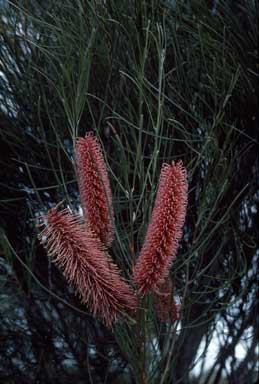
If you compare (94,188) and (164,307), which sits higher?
(94,188)

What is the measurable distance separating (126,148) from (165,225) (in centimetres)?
94

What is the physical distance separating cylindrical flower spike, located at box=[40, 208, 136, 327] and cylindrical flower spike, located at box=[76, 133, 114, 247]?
0.23 ft

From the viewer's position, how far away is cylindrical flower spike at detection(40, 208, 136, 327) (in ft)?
7.51

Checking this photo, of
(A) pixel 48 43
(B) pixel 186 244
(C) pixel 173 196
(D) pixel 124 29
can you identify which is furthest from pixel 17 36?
(C) pixel 173 196

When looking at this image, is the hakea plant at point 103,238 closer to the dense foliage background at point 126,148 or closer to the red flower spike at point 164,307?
the red flower spike at point 164,307

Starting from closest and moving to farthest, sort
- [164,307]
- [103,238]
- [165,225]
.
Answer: [165,225], [103,238], [164,307]

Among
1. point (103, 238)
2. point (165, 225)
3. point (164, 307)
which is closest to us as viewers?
point (165, 225)

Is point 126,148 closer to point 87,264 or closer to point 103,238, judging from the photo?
point 103,238

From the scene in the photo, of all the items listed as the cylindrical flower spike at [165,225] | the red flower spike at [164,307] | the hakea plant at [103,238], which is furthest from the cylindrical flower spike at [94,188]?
the red flower spike at [164,307]

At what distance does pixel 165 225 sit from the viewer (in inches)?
90.7

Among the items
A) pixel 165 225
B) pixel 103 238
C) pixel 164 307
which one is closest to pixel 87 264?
pixel 103 238

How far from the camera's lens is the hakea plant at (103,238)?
2.30 m

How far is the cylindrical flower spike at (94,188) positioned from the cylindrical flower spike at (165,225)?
6.2 inches

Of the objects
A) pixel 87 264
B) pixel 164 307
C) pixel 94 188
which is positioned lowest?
pixel 164 307
